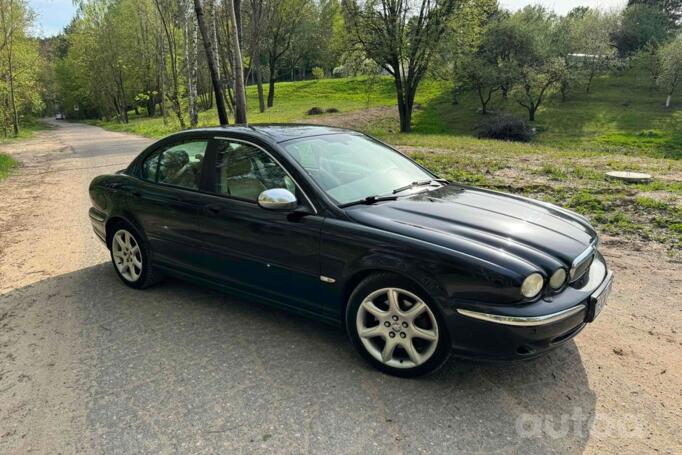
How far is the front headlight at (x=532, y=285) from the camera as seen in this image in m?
2.73

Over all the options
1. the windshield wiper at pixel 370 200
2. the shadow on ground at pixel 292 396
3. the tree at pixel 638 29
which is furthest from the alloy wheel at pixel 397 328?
the tree at pixel 638 29

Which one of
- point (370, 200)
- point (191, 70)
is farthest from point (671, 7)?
point (370, 200)

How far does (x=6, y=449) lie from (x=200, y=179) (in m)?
2.33

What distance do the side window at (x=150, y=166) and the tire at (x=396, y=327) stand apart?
2.59 m

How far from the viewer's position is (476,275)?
2770 millimetres

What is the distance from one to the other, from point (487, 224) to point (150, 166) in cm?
331

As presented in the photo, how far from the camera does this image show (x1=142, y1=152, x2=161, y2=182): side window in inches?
183

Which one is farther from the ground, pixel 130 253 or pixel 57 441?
pixel 130 253

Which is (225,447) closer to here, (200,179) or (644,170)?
(200,179)

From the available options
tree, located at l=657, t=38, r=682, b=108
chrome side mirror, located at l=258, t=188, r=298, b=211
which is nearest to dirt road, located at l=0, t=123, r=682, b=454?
chrome side mirror, located at l=258, t=188, r=298, b=211

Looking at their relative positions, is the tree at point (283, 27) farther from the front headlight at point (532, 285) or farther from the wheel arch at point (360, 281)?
the front headlight at point (532, 285)

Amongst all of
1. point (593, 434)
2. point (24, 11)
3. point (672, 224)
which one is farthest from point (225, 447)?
point (24, 11)

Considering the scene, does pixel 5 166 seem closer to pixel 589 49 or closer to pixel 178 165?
pixel 178 165

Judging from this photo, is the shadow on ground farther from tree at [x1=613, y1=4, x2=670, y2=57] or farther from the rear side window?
tree at [x1=613, y1=4, x2=670, y2=57]
